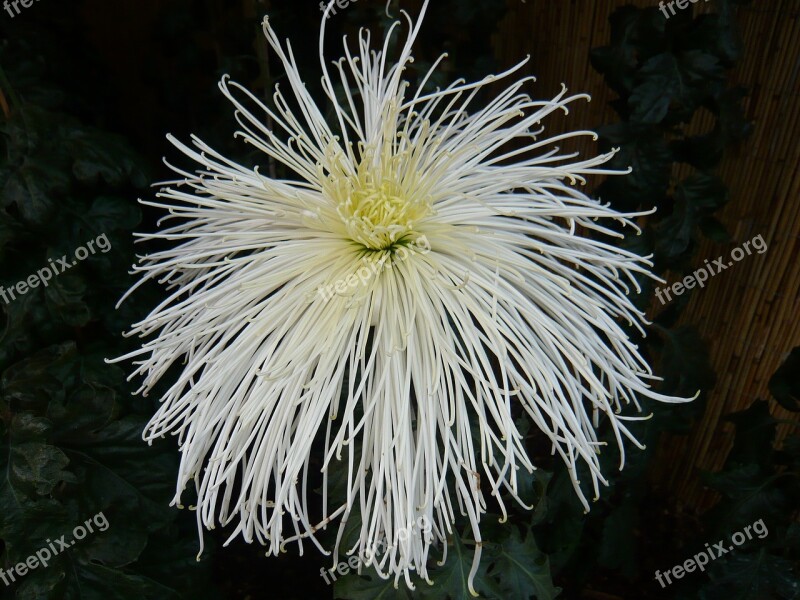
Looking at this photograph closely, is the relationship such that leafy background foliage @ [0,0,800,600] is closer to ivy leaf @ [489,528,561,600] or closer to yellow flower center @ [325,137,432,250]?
ivy leaf @ [489,528,561,600]

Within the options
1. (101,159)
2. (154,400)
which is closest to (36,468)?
(154,400)

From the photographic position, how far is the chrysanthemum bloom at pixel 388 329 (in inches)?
27.6

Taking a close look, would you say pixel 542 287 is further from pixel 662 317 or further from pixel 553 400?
pixel 662 317

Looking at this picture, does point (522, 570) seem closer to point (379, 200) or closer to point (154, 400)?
point (379, 200)

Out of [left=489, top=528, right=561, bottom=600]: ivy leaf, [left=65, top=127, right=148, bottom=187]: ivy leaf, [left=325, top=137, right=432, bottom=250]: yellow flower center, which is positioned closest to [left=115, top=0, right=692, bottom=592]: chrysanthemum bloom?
[left=325, top=137, right=432, bottom=250]: yellow flower center

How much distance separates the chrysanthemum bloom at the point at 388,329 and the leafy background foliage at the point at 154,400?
18 cm

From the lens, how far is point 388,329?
0.73 meters

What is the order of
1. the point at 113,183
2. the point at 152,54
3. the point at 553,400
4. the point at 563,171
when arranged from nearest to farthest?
the point at 553,400
the point at 563,171
the point at 113,183
the point at 152,54

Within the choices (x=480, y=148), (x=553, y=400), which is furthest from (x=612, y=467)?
(x=480, y=148)

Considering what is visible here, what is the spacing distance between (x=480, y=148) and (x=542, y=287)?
20 centimetres

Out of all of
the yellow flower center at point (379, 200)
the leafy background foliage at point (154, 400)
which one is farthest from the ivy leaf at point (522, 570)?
the yellow flower center at point (379, 200)

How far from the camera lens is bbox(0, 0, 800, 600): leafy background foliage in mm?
902

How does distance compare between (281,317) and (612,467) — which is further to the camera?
(612,467)

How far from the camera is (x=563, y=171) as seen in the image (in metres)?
0.80
